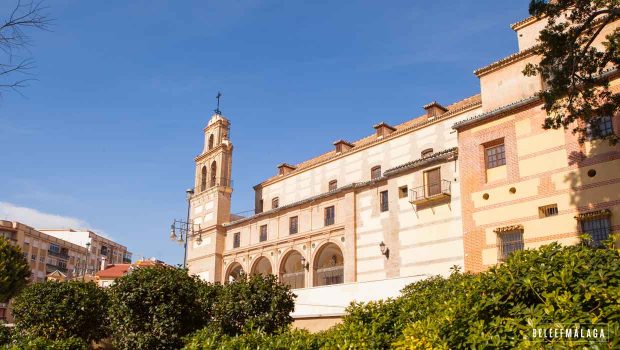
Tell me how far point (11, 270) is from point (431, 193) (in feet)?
93.0

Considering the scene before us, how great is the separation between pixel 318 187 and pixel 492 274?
33048mm

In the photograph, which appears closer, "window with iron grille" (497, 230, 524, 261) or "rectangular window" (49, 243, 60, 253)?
"window with iron grille" (497, 230, 524, 261)

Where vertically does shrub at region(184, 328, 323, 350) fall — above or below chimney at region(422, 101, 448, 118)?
below

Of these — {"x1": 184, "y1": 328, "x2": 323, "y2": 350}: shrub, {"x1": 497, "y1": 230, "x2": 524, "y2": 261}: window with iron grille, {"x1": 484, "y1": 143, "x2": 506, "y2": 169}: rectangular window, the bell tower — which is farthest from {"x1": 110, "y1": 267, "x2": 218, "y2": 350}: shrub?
the bell tower

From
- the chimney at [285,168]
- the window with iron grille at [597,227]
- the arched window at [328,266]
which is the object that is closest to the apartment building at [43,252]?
the chimney at [285,168]

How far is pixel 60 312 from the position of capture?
18.8 m

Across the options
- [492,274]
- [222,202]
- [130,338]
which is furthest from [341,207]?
[492,274]

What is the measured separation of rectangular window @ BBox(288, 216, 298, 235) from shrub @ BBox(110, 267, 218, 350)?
21.0 m

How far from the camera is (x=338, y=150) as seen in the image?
39.5 metres

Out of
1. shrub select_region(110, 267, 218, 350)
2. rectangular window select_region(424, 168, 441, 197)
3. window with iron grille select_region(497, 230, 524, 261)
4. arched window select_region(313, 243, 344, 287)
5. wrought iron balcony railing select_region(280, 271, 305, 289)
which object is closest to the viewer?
shrub select_region(110, 267, 218, 350)

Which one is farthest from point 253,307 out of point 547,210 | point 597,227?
point 597,227

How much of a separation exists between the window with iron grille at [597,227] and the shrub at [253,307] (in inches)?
423

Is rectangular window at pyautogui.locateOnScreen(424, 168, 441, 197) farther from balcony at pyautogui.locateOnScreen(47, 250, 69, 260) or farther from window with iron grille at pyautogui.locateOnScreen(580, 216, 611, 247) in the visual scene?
balcony at pyautogui.locateOnScreen(47, 250, 69, 260)

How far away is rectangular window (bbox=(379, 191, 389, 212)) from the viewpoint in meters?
30.8
